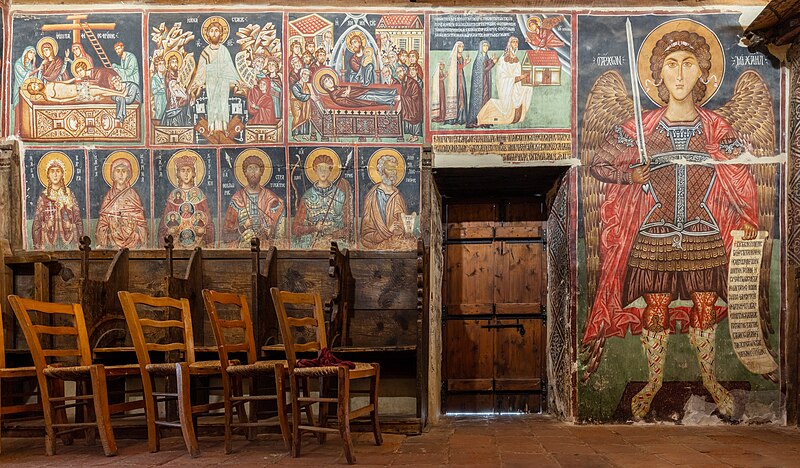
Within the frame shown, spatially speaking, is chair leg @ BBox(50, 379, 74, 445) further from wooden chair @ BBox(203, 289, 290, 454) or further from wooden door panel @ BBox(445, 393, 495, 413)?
wooden door panel @ BBox(445, 393, 495, 413)

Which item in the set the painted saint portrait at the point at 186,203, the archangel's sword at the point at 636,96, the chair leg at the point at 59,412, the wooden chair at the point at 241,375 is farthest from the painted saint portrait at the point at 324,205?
the archangel's sword at the point at 636,96

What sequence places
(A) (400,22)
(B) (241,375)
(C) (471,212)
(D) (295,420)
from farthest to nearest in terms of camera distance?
(C) (471,212), (A) (400,22), (B) (241,375), (D) (295,420)

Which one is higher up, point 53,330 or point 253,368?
point 53,330

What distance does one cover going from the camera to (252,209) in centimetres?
575

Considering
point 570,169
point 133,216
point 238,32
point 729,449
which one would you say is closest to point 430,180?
point 570,169

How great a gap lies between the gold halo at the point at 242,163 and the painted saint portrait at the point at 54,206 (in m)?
1.28

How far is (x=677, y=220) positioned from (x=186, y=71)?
398 centimetres

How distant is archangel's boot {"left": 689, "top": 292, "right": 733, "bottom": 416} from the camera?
5.55 meters

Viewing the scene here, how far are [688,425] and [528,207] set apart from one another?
2163 millimetres

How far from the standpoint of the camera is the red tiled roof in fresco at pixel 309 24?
5816 millimetres

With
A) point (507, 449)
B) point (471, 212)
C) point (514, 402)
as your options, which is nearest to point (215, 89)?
point (471, 212)

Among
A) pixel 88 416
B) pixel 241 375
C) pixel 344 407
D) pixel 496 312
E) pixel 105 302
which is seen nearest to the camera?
pixel 344 407

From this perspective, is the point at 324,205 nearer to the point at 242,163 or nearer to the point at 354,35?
the point at 242,163

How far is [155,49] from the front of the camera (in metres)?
5.80
